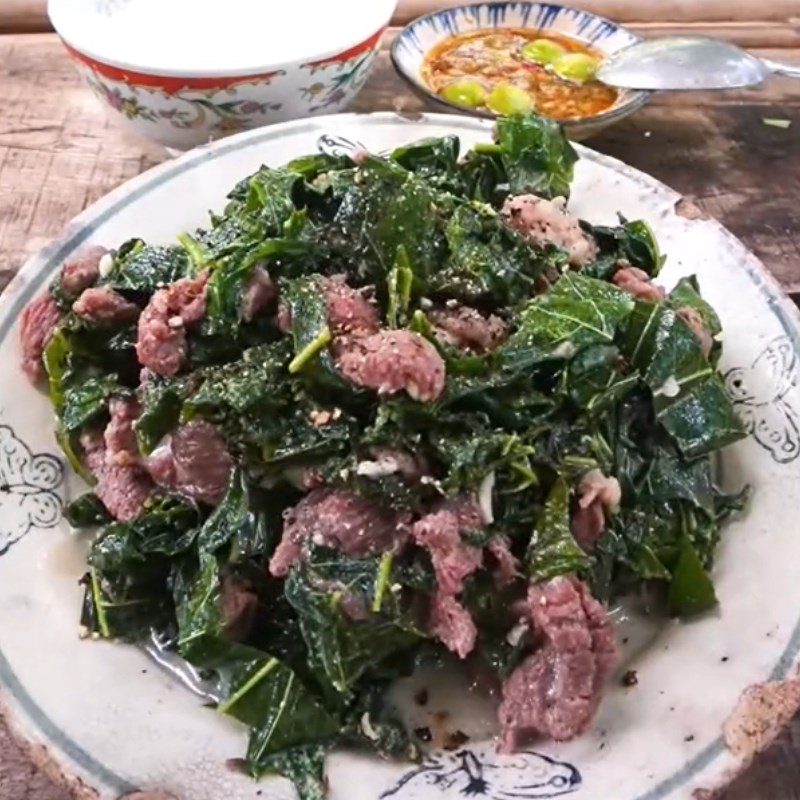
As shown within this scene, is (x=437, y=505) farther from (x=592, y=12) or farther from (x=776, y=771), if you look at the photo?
(x=592, y=12)

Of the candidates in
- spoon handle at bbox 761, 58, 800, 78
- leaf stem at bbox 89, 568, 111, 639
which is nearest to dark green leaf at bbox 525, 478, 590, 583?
leaf stem at bbox 89, 568, 111, 639

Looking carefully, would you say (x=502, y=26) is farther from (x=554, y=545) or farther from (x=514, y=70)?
(x=554, y=545)

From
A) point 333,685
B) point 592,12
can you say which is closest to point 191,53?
point 592,12

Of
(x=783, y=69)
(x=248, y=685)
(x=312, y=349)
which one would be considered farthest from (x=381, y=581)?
(x=783, y=69)

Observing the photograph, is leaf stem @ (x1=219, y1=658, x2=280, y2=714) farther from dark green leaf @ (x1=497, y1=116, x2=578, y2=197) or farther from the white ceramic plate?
dark green leaf @ (x1=497, y1=116, x2=578, y2=197)

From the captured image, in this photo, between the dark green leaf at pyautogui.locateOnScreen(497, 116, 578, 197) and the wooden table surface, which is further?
the wooden table surface

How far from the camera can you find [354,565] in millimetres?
2008

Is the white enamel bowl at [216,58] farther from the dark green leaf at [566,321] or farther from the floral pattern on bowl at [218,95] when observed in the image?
the dark green leaf at [566,321]

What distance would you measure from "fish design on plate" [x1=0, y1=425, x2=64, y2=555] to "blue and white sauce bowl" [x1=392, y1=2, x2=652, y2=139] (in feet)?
7.01

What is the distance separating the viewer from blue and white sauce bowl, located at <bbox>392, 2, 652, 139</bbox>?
3908mm

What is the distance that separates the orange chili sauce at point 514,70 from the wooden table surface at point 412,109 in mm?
141

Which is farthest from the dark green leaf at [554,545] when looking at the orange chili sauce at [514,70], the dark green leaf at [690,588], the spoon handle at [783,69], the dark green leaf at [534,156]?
the spoon handle at [783,69]

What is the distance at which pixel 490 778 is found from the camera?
1.88 metres

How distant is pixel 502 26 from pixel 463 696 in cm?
316
